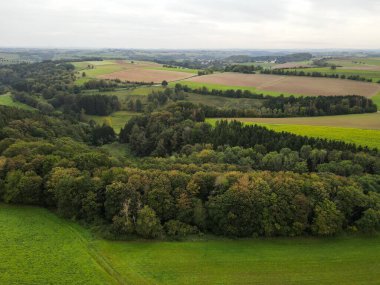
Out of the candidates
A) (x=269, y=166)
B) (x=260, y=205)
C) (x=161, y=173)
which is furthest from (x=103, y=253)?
(x=269, y=166)

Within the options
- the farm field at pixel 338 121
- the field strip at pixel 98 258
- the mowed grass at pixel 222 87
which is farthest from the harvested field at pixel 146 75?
the field strip at pixel 98 258

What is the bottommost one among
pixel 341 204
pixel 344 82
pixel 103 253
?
pixel 103 253

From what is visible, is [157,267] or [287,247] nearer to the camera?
[157,267]

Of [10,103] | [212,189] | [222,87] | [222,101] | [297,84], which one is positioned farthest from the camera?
[222,87]

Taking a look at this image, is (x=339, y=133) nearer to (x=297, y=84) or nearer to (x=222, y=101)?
(x=222, y=101)

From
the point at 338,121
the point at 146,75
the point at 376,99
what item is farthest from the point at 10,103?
the point at 376,99

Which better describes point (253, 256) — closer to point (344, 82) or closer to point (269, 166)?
point (269, 166)
